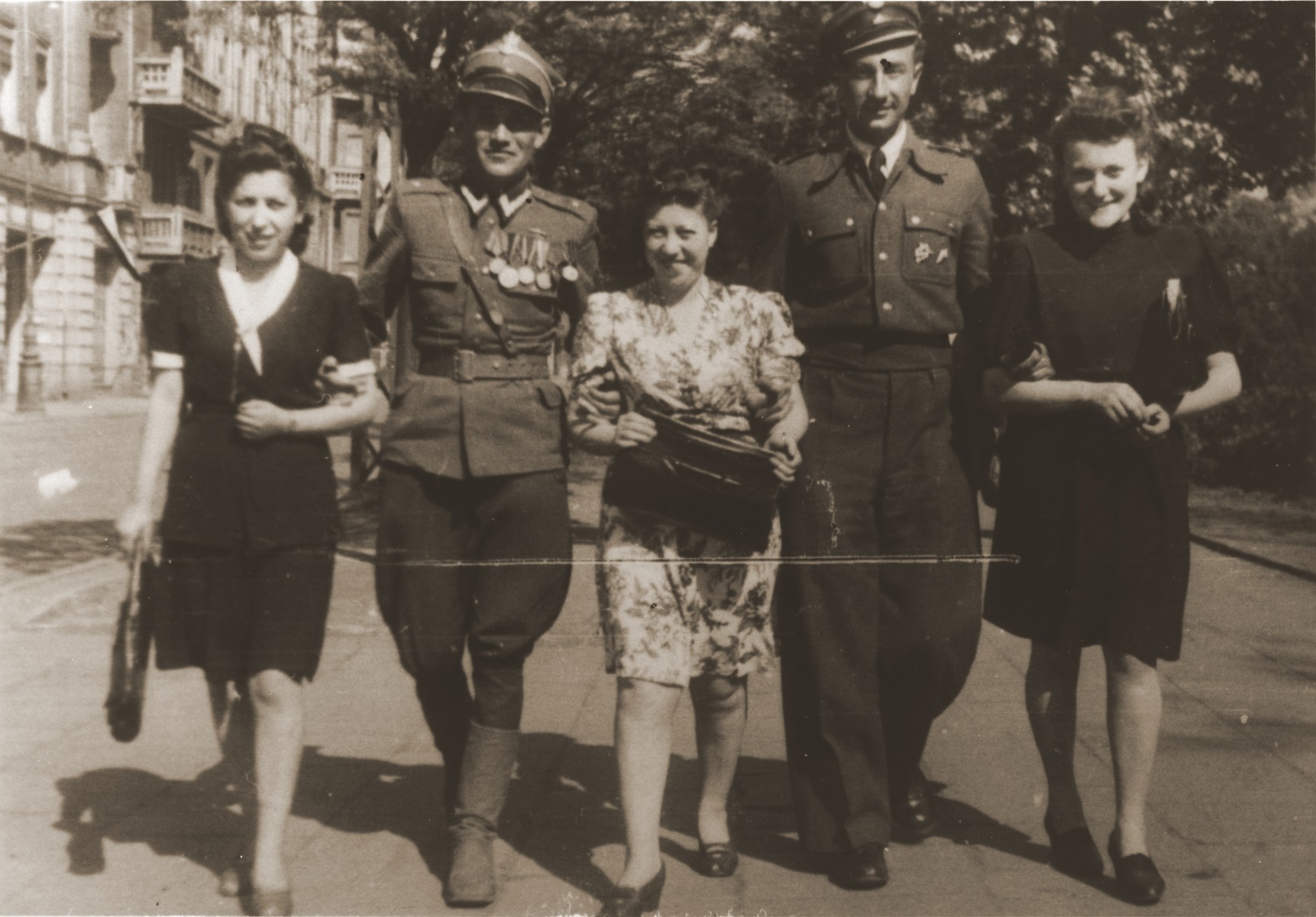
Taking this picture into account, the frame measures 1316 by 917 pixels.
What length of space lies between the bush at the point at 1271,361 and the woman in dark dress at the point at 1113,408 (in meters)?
0.65

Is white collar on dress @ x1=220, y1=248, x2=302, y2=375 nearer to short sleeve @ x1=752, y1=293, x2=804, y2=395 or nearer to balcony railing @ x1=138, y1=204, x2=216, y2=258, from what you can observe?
balcony railing @ x1=138, y1=204, x2=216, y2=258

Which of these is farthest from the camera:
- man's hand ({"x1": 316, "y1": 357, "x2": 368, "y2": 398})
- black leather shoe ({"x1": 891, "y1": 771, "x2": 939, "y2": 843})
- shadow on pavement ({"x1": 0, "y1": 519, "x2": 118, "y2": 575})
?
shadow on pavement ({"x1": 0, "y1": 519, "x2": 118, "y2": 575})

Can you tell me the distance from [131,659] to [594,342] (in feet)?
4.36

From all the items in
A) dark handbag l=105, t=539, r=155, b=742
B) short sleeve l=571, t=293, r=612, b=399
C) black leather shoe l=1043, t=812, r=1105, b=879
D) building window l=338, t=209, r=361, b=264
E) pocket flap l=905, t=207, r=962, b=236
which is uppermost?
pocket flap l=905, t=207, r=962, b=236

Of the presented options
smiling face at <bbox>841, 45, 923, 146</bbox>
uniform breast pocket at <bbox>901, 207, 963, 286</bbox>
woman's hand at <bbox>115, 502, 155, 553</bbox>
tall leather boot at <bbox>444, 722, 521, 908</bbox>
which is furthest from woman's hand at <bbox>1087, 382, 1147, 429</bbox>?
woman's hand at <bbox>115, 502, 155, 553</bbox>

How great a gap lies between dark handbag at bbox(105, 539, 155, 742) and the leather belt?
0.88 metres

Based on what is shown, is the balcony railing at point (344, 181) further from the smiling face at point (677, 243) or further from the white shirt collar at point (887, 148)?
the white shirt collar at point (887, 148)

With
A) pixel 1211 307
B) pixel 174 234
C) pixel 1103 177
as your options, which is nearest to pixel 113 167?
pixel 174 234

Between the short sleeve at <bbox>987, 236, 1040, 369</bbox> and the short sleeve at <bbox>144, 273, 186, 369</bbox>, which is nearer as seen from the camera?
the short sleeve at <bbox>144, 273, 186, 369</bbox>

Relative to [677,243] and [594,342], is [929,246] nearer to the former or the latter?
[677,243]

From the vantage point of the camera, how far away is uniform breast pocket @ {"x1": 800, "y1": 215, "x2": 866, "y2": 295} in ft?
12.6

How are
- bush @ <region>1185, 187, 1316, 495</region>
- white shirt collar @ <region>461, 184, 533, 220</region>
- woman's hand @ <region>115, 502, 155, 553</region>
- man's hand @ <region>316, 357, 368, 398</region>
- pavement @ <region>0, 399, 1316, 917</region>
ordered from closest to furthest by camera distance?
woman's hand @ <region>115, 502, 155, 553</region>, man's hand @ <region>316, 357, 368, 398</region>, pavement @ <region>0, 399, 1316, 917</region>, white shirt collar @ <region>461, 184, 533, 220</region>, bush @ <region>1185, 187, 1316, 495</region>

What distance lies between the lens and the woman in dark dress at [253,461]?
3307 millimetres

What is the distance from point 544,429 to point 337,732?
1.75 meters
